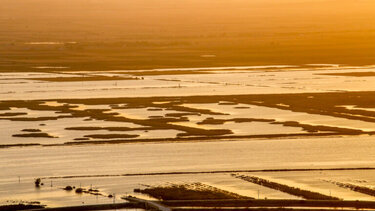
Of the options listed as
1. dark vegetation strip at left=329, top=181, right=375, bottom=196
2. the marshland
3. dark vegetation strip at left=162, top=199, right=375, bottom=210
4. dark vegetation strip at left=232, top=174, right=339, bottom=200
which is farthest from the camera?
the marshland

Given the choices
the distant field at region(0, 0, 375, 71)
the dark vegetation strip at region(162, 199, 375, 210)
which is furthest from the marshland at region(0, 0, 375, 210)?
the distant field at region(0, 0, 375, 71)

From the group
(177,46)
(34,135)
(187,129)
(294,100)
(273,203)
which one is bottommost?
(273,203)

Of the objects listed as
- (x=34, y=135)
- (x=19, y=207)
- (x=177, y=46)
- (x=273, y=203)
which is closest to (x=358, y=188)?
(x=273, y=203)

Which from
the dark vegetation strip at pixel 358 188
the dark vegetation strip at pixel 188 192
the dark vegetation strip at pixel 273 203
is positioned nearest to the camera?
the dark vegetation strip at pixel 273 203

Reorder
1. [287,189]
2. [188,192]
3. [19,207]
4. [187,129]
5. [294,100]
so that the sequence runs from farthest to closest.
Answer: [294,100] < [187,129] < [287,189] < [188,192] < [19,207]

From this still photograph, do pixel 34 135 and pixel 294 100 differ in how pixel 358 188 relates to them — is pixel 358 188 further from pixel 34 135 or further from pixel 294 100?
pixel 294 100

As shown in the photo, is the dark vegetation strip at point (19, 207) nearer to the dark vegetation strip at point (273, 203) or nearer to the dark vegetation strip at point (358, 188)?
the dark vegetation strip at point (273, 203)

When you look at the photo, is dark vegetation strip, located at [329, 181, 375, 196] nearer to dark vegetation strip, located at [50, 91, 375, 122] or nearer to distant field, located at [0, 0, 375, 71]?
dark vegetation strip, located at [50, 91, 375, 122]

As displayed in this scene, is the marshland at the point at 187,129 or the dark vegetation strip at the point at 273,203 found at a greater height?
the marshland at the point at 187,129

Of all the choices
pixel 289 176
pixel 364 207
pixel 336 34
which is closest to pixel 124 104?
pixel 289 176

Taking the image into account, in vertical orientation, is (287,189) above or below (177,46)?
below

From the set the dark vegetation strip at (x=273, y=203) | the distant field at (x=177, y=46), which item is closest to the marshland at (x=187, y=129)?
the dark vegetation strip at (x=273, y=203)

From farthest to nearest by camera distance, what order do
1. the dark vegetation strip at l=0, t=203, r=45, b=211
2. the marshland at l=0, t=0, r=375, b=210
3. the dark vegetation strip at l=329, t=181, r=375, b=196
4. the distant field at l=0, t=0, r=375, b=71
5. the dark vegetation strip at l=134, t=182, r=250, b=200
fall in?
the distant field at l=0, t=0, r=375, b=71 < the marshland at l=0, t=0, r=375, b=210 < the dark vegetation strip at l=329, t=181, r=375, b=196 < the dark vegetation strip at l=134, t=182, r=250, b=200 < the dark vegetation strip at l=0, t=203, r=45, b=211
